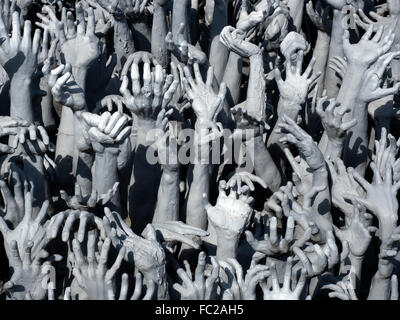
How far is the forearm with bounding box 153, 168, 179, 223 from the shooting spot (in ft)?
10.9

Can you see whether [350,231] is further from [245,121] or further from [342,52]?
[342,52]

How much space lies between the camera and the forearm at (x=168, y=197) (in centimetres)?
332

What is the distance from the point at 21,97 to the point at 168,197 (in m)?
0.78

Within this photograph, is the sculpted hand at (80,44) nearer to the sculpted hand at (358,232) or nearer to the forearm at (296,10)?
the forearm at (296,10)

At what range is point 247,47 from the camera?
12.3 ft

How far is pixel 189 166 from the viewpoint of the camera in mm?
3500

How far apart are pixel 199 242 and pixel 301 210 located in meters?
0.48

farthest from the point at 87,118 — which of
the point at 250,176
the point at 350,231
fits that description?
the point at 350,231

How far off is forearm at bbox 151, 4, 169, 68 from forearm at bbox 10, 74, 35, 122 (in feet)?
2.93

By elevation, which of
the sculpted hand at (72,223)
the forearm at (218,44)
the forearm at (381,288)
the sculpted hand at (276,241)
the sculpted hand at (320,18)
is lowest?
the forearm at (381,288)

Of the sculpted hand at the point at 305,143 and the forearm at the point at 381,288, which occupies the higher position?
the sculpted hand at the point at 305,143

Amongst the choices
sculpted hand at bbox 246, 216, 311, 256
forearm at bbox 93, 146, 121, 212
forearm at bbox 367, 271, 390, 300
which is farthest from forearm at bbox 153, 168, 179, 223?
forearm at bbox 367, 271, 390, 300

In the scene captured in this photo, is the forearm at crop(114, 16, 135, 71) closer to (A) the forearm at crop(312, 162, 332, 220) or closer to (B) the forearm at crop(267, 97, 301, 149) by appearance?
(B) the forearm at crop(267, 97, 301, 149)

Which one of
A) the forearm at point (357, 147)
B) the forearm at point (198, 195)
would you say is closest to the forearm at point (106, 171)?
the forearm at point (198, 195)
